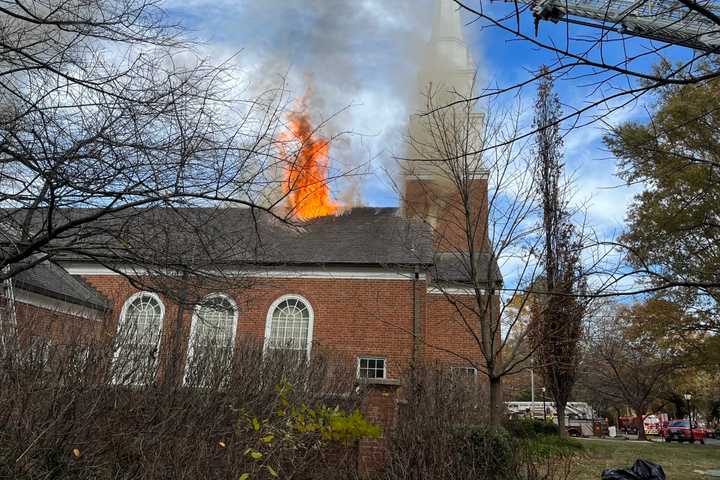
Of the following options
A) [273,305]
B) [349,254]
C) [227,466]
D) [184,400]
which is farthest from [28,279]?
[227,466]

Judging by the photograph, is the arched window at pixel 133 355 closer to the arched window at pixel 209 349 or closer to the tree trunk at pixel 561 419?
the arched window at pixel 209 349

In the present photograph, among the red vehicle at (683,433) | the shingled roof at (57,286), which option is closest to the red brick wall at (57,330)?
the shingled roof at (57,286)

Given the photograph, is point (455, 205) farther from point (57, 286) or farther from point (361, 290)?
point (57, 286)

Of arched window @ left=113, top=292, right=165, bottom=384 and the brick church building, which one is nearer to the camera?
arched window @ left=113, top=292, right=165, bottom=384

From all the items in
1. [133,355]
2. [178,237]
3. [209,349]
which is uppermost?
[178,237]

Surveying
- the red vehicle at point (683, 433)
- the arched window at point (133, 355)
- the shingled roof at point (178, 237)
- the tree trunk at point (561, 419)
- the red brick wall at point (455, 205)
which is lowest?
the red vehicle at point (683, 433)

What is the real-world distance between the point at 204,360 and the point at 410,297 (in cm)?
1167

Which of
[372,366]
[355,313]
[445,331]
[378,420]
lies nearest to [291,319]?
[355,313]

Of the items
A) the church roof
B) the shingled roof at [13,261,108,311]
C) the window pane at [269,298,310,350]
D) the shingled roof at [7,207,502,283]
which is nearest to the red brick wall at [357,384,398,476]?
the church roof

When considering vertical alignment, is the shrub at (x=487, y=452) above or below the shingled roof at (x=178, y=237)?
below

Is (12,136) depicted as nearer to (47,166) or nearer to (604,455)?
(47,166)

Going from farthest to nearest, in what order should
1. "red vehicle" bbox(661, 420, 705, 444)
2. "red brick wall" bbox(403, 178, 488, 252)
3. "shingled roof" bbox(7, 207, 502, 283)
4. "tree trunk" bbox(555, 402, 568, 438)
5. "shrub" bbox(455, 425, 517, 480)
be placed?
"red vehicle" bbox(661, 420, 705, 444) < "tree trunk" bbox(555, 402, 568, 438) < "red brick wall" bbox(403, 178, 488, 252) < "shrub" bbox(455, 425, 517, 480) < "shingled roof" bbox(7, 207, 502, 283)

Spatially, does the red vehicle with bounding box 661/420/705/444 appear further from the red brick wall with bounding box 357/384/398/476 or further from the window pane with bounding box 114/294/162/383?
the window pane with bounding box 114/294/162/383

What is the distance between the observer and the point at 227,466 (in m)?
5.15
